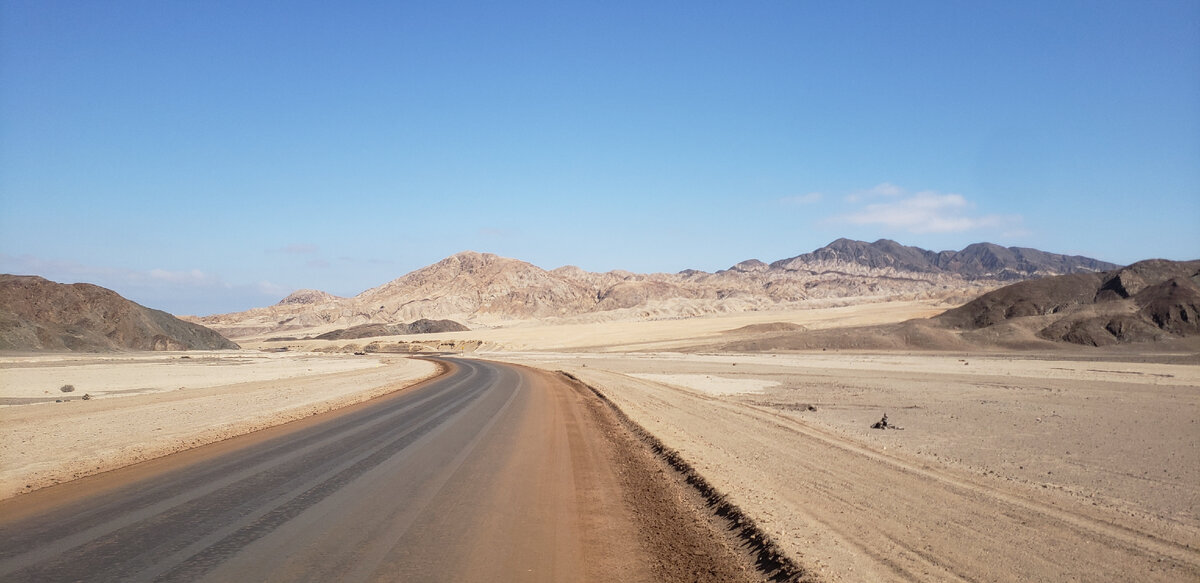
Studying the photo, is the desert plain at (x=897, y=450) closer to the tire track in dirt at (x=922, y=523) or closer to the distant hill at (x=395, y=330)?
the tire track in dirt at (x=922, y=523)

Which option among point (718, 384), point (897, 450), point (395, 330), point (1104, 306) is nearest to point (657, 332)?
point (1104, 306)

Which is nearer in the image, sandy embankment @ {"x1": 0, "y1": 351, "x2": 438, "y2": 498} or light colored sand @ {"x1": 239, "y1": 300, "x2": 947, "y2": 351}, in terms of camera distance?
sandy embankment @ {"x1": 0, "y1": 351, "x2": 438, "y2": 498}

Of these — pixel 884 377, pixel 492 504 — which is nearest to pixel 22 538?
pixel 492 504

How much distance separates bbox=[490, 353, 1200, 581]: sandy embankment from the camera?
605 centimetres

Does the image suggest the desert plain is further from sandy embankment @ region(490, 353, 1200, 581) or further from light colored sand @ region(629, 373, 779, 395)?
light colored sand @ region(629, 373, 779, 395)

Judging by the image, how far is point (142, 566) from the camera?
5730mm

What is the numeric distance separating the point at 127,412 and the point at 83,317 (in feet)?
254

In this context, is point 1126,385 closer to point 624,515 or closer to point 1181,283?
point 624,515

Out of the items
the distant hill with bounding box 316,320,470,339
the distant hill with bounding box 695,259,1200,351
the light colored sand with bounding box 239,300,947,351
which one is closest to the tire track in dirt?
the distant hill with bounding box 695,259,1200,351

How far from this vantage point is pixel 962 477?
971 cm

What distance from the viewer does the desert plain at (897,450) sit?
6293 mm

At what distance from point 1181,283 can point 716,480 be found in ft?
261

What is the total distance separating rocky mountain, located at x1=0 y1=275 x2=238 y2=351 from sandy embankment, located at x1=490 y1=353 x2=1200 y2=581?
7722 centimetres

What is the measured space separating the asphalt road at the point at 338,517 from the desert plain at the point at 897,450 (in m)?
1.57
